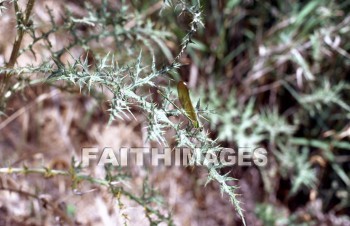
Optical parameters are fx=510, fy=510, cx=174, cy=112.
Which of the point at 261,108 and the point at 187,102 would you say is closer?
the point at 187,102

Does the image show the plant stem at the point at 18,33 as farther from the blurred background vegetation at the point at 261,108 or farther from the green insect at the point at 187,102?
the blurred background vegetation at the point at 261,108

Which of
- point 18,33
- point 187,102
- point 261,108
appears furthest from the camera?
point 261,108

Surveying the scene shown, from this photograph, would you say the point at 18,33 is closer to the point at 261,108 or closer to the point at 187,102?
the point at 187,102

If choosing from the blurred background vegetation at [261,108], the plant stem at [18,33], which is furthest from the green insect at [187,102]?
the blurred background vegetation at [261,108]

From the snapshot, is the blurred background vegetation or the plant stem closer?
the plant stem

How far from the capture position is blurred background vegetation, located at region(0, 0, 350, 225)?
97.7 inches

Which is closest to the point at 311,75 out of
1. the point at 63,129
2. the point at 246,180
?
the point at 246,180

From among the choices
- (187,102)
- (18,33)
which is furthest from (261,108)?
(18,33)

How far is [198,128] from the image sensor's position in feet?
4.20

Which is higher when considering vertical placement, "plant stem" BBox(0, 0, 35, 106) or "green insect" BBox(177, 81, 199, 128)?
"plant stem" BBox(0, 0, 35, 106)

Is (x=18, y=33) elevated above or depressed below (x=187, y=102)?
above

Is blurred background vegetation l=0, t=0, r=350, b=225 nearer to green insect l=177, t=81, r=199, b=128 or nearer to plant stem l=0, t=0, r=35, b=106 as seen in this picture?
plant stem l=0, t=0, r=35, b=106

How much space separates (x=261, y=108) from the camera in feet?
8.77

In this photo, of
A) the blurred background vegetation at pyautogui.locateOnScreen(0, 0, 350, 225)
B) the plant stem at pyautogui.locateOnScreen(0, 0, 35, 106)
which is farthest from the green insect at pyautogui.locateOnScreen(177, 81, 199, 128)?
the blurred background vegetation at pyautogui.locateOnScreen(0, 0, 350, 225)
